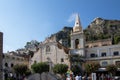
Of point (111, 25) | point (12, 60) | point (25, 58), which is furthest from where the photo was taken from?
point (111, 25)

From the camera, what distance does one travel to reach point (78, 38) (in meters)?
71.5

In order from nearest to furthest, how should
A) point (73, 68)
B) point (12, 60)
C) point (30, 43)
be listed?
point (73, 68), point (12, 60), point (30, 43)

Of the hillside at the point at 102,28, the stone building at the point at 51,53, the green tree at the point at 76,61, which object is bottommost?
the green tree at the point at 76,61

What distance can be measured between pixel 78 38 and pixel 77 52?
379 cm

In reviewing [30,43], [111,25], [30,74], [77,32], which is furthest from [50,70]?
[111,25]

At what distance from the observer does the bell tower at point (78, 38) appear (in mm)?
70000

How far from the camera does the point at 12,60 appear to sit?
78.4 m

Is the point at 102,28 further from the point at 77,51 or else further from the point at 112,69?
A: the point at 112,69

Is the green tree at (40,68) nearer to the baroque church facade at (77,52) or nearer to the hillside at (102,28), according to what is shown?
the baroque church facade at (77,52)

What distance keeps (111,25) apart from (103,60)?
3033 inches

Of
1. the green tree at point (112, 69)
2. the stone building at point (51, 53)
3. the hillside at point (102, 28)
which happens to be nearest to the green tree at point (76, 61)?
the stone building at point (51, 53)

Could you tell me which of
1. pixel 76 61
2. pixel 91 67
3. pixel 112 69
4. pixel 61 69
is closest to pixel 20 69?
pixel 61 69

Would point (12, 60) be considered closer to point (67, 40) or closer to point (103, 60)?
point (103, 60)

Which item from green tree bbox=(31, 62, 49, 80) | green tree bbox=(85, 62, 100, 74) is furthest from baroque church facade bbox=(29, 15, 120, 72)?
green tree bbox=(31, 62, 49, 80)
